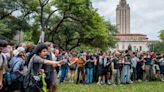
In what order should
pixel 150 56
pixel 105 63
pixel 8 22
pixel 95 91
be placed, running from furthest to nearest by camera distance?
pixel 8 22, pixel 150 56, pixel 105 63, pixel 95 91

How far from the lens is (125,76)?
2288 centimetres

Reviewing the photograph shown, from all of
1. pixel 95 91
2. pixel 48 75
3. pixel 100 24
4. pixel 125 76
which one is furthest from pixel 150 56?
pixel 100 24

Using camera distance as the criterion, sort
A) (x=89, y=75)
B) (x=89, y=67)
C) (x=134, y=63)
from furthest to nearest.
Answer: (x=134, y=63) < (x=89, y=75) < (x=89, y=67)

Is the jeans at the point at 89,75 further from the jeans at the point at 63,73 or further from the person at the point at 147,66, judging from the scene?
the person at the point at 147,66

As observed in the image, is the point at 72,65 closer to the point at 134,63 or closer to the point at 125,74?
the point at 125,74

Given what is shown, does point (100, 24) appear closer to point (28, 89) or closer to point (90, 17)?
point (90, 17)

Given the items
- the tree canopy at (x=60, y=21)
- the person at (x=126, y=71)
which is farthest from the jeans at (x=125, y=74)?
the tree canopy at (x=60, y=21)

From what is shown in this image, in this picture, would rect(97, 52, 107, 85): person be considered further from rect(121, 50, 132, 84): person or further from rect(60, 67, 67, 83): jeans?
rect(60, 67, 67, 83): jeans

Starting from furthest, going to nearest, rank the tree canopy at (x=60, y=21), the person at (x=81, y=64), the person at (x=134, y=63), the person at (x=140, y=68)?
the tree canopy at (x=60, y=21) < the person at (x=140, y=68) < the person at (x=134, y=63) < the person at (x=81, y=64)

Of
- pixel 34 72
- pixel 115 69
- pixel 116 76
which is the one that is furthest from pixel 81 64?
pixel 34 72

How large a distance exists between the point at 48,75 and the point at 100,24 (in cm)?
4749

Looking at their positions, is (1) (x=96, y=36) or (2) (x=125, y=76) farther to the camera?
(1) (x=96, y=36)

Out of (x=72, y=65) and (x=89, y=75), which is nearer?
(x=89, y=75)

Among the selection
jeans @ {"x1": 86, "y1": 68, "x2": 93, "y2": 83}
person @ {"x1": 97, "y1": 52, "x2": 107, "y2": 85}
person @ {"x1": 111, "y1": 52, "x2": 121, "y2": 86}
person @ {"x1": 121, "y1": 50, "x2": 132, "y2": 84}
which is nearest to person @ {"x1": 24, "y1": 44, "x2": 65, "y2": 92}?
person @ {"x1": 111, "y1": 52, "x2": 121, "y2": 86}
